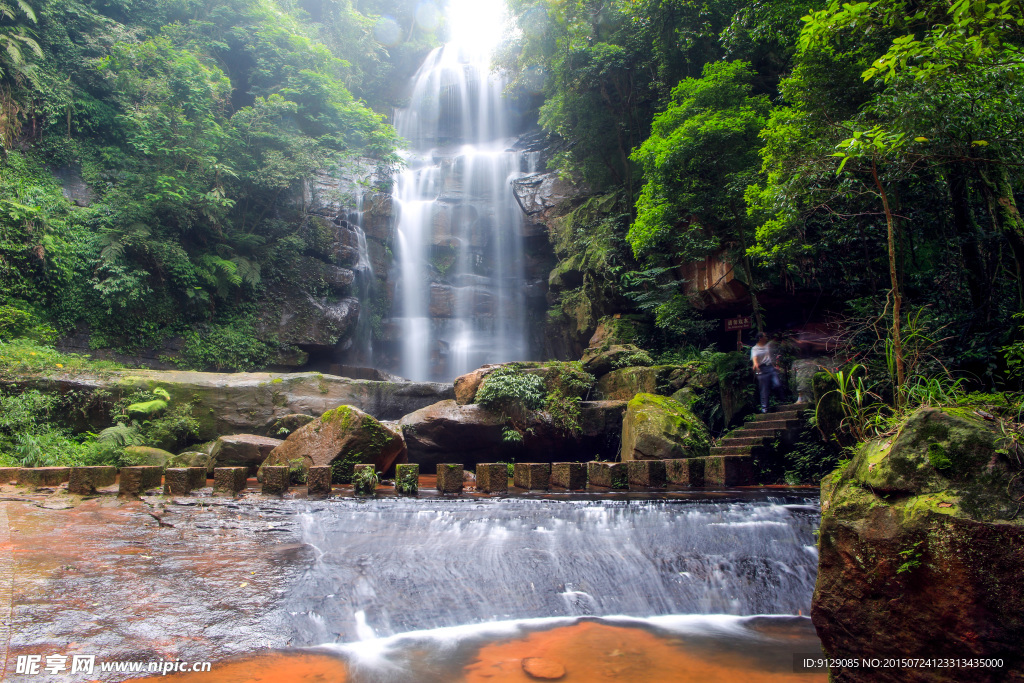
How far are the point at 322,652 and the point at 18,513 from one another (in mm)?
3546

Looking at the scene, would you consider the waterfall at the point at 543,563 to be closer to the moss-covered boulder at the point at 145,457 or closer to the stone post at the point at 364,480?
the stone post at the point at 364,480

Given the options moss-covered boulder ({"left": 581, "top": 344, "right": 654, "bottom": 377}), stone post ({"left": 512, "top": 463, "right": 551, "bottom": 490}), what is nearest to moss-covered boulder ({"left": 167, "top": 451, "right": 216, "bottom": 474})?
stone post ({"left": 512, "top": 463, "right": 551, "bottom": 490})

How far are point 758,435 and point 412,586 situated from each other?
24.7ft

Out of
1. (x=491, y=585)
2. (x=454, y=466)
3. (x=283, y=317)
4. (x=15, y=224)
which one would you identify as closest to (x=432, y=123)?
(x=283, y=317)

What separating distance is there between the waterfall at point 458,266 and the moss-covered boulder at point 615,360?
8.39 meters

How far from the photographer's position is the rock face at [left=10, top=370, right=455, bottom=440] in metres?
10.9

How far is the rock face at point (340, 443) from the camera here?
8.06 metres

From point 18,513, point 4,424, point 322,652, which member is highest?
point 4,424

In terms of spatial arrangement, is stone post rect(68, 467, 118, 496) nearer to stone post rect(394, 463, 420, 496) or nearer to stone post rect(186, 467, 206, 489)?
stone post rect(186, 467, 206, 489)

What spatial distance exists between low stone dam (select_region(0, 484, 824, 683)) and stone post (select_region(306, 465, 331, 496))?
2.19 ft

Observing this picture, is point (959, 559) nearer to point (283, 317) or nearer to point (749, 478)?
point (749, 478)

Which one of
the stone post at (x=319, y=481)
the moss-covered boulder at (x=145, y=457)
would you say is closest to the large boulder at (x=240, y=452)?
the moss-covered boulder at (x=145, y=457)

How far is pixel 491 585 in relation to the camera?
436 centimetres

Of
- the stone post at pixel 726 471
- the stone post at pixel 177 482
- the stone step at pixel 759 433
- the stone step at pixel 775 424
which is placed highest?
the stone step at pixel 775 424
